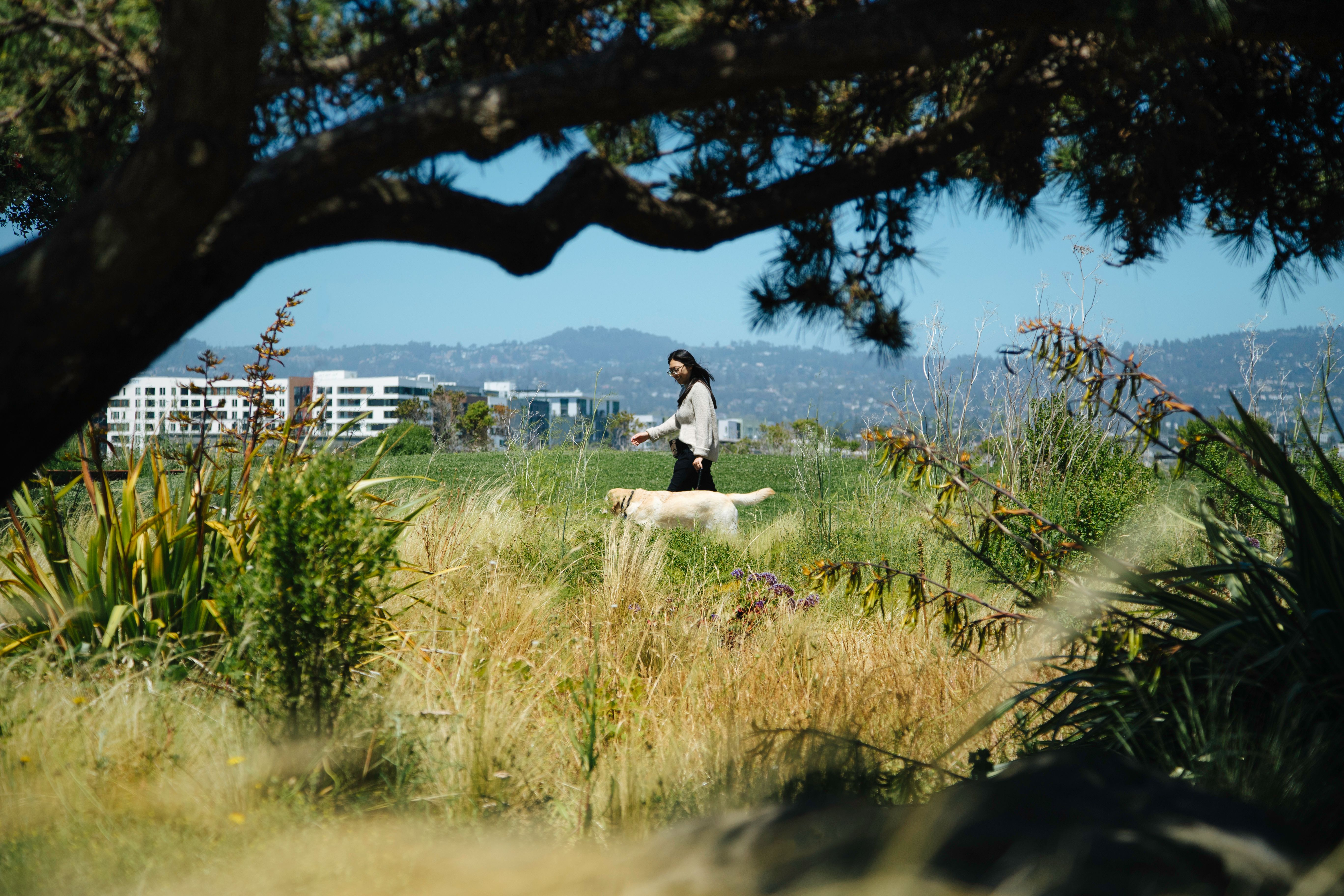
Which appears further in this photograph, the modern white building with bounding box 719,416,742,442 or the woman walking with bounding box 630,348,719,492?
the modern white building with bounding box 719,416,742,442

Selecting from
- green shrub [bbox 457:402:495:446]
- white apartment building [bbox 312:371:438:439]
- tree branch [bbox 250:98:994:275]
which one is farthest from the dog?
white apartment building [bbox 312:371:438:439]

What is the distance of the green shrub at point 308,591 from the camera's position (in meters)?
2.71

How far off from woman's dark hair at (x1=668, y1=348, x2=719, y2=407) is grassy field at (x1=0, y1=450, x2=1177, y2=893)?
209 cm

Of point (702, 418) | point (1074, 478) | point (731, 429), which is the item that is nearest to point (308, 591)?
point (702, 418)

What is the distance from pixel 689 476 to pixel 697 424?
2.33 feet

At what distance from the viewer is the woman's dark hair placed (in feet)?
22.8

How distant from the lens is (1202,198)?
3055 millimetres

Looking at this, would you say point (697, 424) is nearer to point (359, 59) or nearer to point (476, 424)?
point (359, 59)

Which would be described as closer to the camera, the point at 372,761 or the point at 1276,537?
the point at 372,761

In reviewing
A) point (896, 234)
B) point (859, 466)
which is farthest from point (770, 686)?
point (859, 466)

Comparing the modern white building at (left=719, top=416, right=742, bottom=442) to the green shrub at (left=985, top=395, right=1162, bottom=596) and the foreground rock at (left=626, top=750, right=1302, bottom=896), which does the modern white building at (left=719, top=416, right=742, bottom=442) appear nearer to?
the green shrub at (left=985, top=395, right=1162, bottom=596)

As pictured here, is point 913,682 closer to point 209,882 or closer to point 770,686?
point 770,686

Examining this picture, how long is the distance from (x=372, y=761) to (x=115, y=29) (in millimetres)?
2248

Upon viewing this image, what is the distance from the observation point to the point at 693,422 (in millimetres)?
7164
